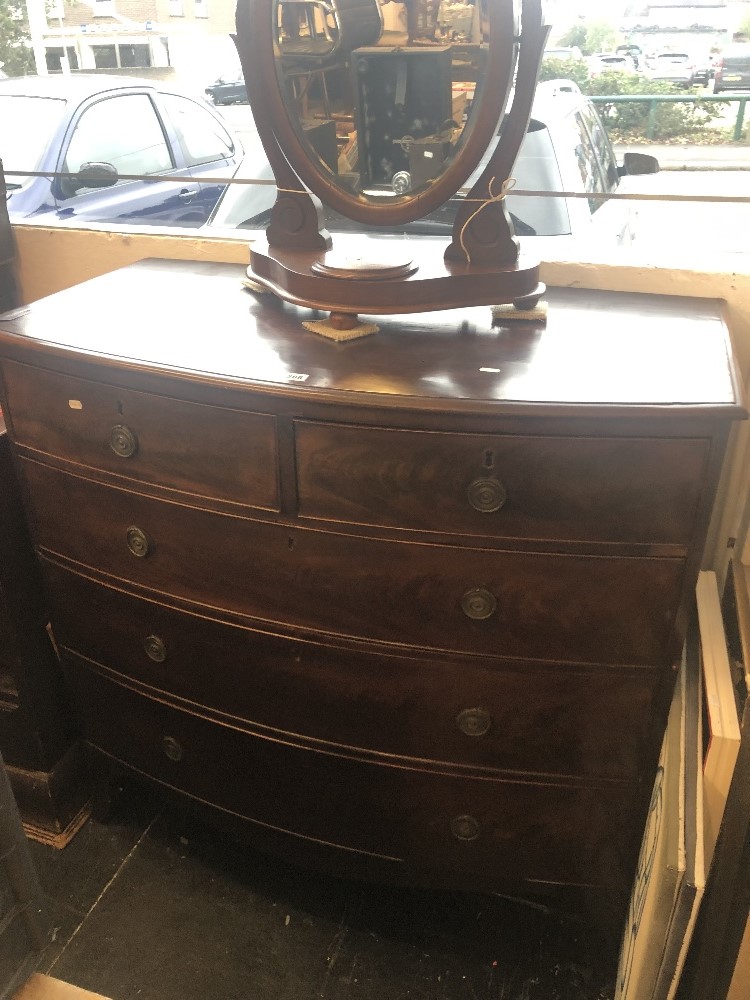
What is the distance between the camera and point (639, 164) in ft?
5.13

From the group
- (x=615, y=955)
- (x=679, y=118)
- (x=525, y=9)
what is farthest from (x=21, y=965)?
(x=679, y=118)

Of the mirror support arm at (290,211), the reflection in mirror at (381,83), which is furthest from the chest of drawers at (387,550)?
the reflection in mirror at (381,83)

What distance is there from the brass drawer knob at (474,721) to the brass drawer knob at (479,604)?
0.17m

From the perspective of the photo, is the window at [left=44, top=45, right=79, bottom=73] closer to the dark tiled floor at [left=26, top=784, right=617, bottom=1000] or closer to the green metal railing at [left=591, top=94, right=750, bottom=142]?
the green metal railing at [left=591, top=94, right=750, bottom=142]

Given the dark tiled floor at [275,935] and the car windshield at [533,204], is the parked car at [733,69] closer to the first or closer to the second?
the car windshield at [533,204]

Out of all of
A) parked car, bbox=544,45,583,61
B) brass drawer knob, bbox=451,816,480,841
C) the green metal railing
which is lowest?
brass drawer knob, bbox=451,816,480,841

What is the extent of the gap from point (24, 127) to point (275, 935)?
82.6 inches

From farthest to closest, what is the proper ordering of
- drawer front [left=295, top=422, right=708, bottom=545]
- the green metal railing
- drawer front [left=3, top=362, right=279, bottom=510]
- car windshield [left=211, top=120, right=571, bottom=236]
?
car windshield [left=211, top=120, right=571, bottom=236] < the green metal railing < drawer front [left=3, top=362, right=279, bottom=510] < drawer front [left=295, top=422, right=708, bottom=545]

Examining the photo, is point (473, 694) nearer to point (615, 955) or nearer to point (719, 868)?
point (719, 868)

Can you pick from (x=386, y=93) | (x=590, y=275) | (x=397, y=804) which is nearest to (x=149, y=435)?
(x=386, y=93)

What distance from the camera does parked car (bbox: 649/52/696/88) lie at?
144 cm

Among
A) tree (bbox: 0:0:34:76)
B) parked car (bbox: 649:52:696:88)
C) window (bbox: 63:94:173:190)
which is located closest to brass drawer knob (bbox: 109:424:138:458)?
parked car (bbox: 649:52:696:88)

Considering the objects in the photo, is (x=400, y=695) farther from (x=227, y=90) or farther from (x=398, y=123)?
(x=227, y=90)

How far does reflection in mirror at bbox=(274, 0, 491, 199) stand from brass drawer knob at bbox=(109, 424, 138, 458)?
496mm
